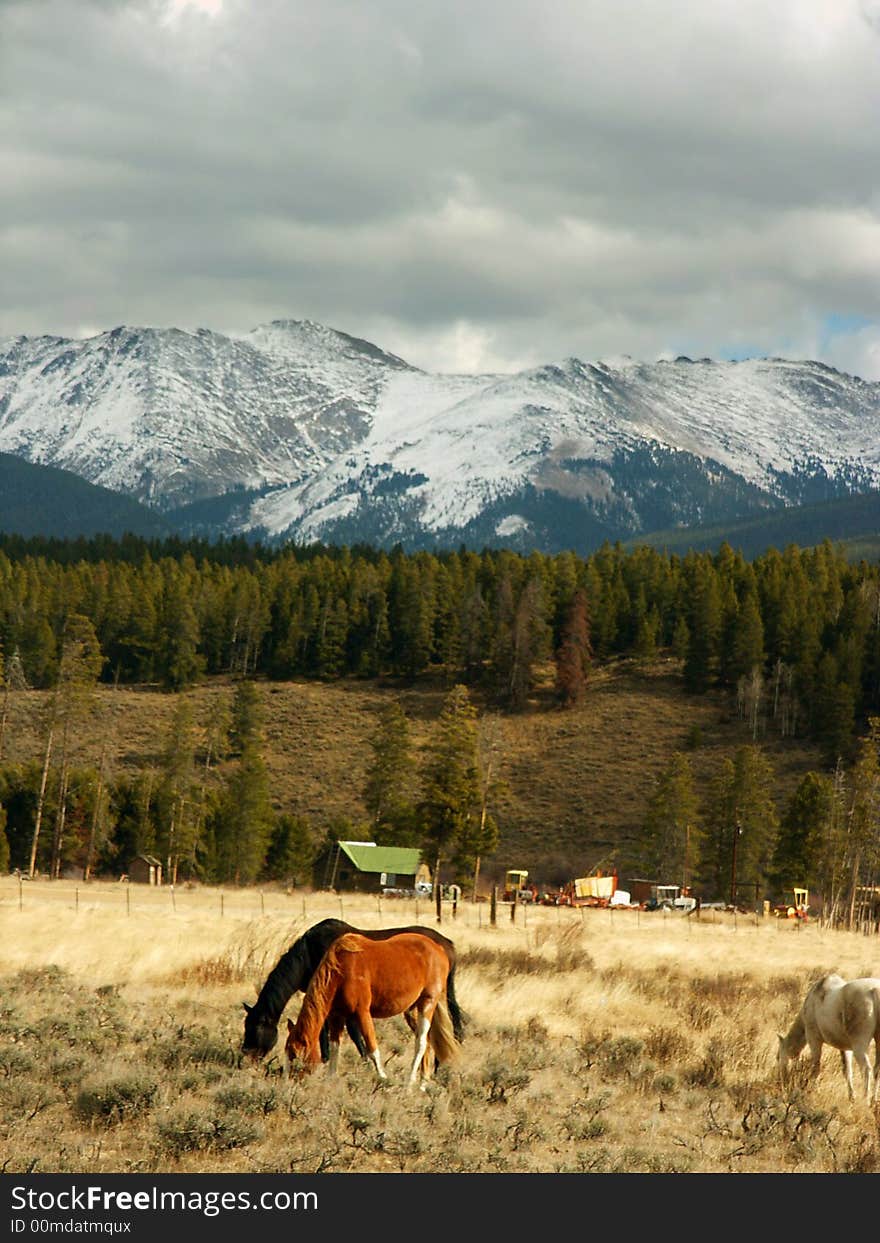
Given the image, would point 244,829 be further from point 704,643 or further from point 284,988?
point 284,988

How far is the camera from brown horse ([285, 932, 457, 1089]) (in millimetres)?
15117

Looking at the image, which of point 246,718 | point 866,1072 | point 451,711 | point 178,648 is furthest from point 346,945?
point 178,648

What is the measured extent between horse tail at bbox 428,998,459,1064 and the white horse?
4268mm

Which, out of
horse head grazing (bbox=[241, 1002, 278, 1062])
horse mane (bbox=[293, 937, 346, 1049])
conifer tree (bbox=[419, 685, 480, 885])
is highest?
conifer tree (bbox=[419, 685, 480, 885])

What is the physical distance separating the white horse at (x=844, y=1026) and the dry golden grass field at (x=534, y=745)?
7174cm

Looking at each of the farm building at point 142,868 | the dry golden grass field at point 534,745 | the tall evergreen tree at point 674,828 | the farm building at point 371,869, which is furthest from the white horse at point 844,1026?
the dry golden grass field at point 534,745

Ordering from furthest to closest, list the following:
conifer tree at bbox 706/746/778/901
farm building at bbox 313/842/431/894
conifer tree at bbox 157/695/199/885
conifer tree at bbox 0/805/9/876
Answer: farm building at bbox 313/842/431/894 → conifer tree at bbox 706/746/778/901 → conifer tree at bbox 157/695/199/885 → conifer tree at bbox 0/805/9/876

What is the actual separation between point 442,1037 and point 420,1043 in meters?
0.80

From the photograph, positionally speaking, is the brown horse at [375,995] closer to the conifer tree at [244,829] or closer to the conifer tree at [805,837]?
the conifer tree at [805,837]

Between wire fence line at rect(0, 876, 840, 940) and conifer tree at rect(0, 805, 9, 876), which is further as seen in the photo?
conifer tree at rect(0, 805, 9, 876)

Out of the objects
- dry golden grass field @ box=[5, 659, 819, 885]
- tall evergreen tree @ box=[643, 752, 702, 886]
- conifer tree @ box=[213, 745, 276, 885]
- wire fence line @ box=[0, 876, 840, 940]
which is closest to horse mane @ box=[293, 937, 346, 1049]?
wire fence line @ box=[0, 876, 840, 940]

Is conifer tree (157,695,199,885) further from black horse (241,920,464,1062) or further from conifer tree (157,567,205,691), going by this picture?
black horse (241,920,464,1062)

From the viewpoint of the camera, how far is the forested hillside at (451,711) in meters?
79.4
